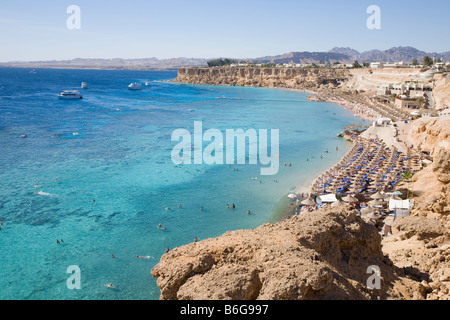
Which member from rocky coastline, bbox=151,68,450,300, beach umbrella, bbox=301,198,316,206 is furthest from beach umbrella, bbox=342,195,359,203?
rocky coastline, bbox=151,68,450,300

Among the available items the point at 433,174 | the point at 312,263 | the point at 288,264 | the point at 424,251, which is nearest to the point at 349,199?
the point at 433,174

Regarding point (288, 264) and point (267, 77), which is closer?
point (288, 264)

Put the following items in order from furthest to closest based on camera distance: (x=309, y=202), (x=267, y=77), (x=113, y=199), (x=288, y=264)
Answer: (x=267, y=77) → (x=113, y=199) → (x=309, y=202) → (x=288, y=264)

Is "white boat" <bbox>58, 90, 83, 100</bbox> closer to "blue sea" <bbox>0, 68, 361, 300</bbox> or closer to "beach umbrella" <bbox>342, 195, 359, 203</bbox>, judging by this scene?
"blue sea" <bbox>0, 68, 361, 300</bbox>

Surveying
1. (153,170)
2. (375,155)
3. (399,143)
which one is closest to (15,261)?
(153,170)

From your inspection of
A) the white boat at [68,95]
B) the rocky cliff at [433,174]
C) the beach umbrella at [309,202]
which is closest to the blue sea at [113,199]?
the beach umbrella at [309,202]

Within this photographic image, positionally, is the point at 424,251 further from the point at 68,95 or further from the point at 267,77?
the point at 267,77
